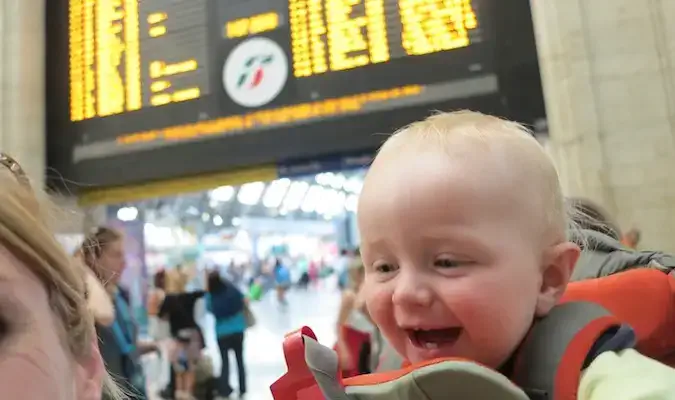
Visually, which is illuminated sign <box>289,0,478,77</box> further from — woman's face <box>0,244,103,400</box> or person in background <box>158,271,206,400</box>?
woman's face <box>0,244,103,400</box>

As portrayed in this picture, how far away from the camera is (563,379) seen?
2.17 ft

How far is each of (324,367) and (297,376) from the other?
0.04 meters

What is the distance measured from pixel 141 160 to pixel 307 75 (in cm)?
133

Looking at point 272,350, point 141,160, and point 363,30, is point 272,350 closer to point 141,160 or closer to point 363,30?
point 141,160

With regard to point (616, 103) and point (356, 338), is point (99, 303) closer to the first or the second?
point (356, 338)

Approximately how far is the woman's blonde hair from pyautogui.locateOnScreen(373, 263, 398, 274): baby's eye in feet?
1.09

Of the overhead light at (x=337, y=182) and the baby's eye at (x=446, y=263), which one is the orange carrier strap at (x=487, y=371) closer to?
the baby's eye at (x=446, y=263)

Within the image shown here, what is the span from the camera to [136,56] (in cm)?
438

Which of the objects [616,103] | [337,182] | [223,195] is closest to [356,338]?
[616,103]

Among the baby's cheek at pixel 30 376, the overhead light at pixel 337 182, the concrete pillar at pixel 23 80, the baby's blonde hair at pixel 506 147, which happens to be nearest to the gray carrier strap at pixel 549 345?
the baby's blonde hair at pixel 506 147

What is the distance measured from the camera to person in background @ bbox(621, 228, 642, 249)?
2.98 metres

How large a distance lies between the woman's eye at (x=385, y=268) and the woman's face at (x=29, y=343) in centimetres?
35

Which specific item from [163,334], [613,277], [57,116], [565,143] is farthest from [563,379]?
[163,334]

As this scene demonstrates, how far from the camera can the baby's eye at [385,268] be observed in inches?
30.3
